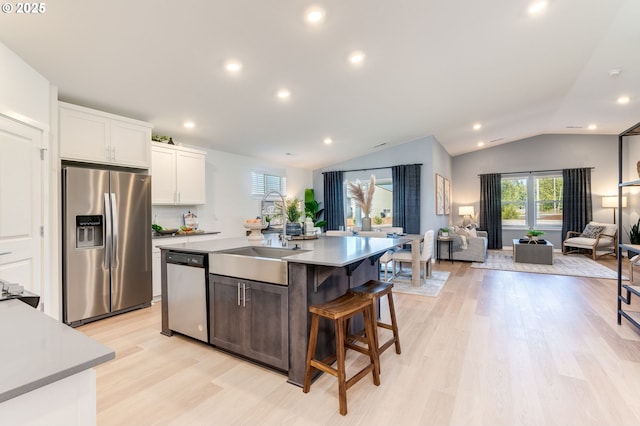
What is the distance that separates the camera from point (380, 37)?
8.97 ft

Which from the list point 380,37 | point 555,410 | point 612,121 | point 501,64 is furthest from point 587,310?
point 612,121

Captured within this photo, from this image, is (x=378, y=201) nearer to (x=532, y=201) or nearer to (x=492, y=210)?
(x=492, y=210)

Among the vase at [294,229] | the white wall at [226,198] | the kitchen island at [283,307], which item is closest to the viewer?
the kitchen island at [283,307]

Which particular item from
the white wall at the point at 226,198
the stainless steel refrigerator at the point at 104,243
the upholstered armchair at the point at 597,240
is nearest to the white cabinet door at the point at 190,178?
the white wall at the point at 226,198

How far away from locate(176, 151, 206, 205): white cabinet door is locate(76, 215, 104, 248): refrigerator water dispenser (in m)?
1.18

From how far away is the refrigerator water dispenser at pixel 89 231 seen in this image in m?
3.15

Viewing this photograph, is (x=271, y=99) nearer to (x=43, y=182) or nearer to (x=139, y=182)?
(x=139, y=182)

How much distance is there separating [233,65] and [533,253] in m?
6.79

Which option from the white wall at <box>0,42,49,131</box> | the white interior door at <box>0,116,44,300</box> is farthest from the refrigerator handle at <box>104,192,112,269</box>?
the white wall at <box>0,42,49,131</box>

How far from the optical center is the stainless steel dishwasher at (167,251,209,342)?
8.45ft

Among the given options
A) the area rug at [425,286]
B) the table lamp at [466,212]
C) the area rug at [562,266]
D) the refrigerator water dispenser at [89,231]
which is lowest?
the area rug at [425,286]

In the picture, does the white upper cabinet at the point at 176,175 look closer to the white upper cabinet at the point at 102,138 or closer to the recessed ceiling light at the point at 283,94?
the white upper cabinet at the point at 102,138

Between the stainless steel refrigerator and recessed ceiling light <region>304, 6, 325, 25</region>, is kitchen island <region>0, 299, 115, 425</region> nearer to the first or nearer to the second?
recessed ceiling light <region>304, 6, 325, 25</region>

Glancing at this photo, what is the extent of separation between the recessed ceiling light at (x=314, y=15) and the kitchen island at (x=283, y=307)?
6.08ft
